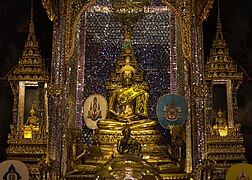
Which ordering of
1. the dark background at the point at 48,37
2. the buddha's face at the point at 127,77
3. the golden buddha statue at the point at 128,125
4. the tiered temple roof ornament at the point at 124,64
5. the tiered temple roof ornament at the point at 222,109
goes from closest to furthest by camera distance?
the golden buddha statue at the point at 128,125 → the tiered temple roof ornament at the point at 222,109 → the buddha's face at the point at 127,77 → the tiered temple roof ornament at the point at 124,64 → the dark background at the point at 48,37

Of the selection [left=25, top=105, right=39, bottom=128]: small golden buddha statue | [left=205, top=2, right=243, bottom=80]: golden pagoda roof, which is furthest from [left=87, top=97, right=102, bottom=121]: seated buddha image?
[left=205, top=2, right=243, bottom=80]: golden pagoda roof

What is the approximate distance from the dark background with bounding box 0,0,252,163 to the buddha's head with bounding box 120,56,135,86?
1453 mm

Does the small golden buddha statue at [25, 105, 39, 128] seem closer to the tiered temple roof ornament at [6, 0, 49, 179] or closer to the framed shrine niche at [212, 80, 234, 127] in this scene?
the tiered temple roof ornament at [6, 0, 49, 179]

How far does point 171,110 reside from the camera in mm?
9438

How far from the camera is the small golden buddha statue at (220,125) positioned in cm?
998

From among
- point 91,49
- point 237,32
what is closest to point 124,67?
point 91,49

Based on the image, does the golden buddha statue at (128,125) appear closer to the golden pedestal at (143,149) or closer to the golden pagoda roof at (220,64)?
the golden pedestal at (143,149)

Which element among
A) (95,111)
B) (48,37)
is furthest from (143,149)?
(48,37)

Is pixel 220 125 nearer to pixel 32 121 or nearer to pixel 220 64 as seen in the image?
pixel 220 64

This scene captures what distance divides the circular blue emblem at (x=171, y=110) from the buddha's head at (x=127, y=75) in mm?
758

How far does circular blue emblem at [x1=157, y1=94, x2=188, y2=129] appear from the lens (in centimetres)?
939

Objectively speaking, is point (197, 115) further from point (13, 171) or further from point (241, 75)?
point (13, 171)

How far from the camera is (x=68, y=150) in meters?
9.04

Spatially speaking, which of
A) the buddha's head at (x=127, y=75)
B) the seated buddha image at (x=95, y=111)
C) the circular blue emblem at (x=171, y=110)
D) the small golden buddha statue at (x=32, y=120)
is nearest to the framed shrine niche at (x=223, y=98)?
the circular blue emblem at (x=171, y=110)
